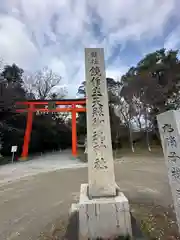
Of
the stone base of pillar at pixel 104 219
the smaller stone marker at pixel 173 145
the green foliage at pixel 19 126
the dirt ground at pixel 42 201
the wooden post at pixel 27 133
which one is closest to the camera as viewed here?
the smaller stone marker at pixel 173 145

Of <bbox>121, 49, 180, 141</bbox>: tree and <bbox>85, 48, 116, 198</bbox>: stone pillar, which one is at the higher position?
<bbox>121, 49, 180, 141</bbox>: tree

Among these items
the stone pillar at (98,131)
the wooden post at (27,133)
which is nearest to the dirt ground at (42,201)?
the stone pillar at (98,131)

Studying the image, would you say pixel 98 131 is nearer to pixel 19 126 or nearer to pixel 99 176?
pixel 99 176

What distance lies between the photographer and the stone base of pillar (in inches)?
88.4

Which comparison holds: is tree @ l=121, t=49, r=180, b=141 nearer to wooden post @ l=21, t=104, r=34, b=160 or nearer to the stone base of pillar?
wooden post @ l=21, t=104, r=34, b=160

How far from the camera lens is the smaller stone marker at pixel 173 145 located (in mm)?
1739

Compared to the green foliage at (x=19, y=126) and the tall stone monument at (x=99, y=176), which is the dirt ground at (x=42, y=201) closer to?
the tall stone monument at (x=99, y=176)

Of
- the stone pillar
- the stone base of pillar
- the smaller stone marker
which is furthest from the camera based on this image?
the stone pillar

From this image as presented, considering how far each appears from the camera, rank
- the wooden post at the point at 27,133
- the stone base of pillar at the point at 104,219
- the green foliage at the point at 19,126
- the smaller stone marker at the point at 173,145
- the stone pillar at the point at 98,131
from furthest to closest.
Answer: the wooden post at the point at 27,133 → the green foliage at the point at 19,126 → the stone pillar at the point at 98,131 → the stone base of pillar at the point at 104,219 → the smaller stone marker at the point at 173,145

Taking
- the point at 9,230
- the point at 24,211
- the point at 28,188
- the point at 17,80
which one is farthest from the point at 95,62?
the point at 17,80

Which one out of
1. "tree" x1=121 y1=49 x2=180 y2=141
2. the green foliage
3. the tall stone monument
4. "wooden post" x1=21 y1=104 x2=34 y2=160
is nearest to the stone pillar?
the tall stone monument

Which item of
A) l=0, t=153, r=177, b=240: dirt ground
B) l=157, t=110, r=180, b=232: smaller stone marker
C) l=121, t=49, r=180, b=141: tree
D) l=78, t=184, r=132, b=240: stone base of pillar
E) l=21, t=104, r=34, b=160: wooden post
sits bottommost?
l=0, t=153, r=177, b=240: dirt ground

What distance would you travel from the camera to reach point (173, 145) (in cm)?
182

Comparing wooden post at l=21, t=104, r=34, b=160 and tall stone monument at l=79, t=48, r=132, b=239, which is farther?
wooden post at l=21, t=104, r=34, b=160
